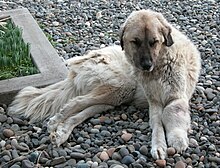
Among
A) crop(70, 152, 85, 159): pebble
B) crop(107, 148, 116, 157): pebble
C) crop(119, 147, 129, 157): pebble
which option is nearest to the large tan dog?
crop(119, 147, 129, 157): pebble

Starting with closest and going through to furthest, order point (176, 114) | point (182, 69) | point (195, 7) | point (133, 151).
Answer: point (133, 151) → point (176, 114) → point (182, 69) → point (195, 7)

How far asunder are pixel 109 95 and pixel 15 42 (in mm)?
1613

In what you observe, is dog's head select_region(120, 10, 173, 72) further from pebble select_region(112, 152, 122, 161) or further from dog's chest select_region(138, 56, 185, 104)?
pebble select_region(112, 152, 122, 161)

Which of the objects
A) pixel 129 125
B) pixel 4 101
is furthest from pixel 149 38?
pixel 4 101

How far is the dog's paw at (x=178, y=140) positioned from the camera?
3.94 meters

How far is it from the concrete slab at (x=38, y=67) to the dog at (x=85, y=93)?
0.14 metres

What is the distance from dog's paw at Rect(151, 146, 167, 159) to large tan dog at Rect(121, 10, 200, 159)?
0.07 metres

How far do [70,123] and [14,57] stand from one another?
54.9 inches

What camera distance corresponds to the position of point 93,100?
4562mm

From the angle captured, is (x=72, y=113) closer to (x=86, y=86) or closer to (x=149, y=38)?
(x=86, y=86)

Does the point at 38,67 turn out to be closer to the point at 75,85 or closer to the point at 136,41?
the point at 75,85

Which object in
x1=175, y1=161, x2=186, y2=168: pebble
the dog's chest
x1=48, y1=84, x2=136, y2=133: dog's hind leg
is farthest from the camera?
x1=48, y1=84, x2=136, y2=133: dog's hind leg

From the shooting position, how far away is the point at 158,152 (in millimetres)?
3852

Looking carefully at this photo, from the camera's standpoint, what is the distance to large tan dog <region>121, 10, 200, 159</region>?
13.6 ft
